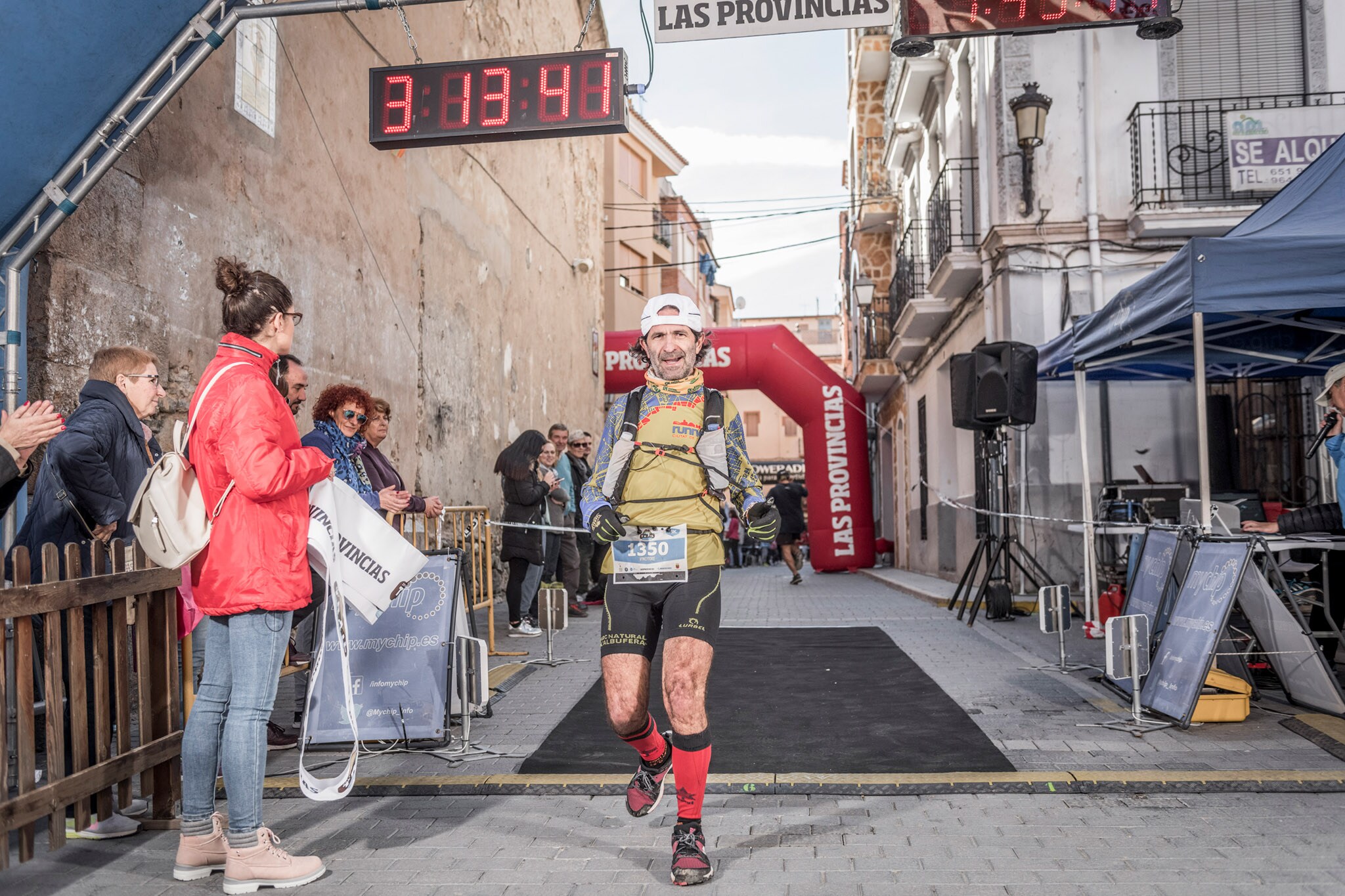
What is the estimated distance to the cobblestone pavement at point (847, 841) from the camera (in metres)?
3.60

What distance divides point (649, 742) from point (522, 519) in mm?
6237

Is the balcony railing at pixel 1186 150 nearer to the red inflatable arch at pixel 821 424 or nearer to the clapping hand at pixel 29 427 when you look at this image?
the red inflatable arch at pixel 821 424

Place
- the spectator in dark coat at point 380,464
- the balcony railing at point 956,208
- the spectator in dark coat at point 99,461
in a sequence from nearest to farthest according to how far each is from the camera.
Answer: the spectator in dark coat at point 99,461 → the spectator in dark coat at point 380,464 → the balcony railing at point 956,208

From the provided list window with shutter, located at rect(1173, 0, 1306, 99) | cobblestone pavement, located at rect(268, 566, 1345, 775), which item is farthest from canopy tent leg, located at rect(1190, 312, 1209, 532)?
window with shutter, located at rect(1173, 0, 1306, 99)

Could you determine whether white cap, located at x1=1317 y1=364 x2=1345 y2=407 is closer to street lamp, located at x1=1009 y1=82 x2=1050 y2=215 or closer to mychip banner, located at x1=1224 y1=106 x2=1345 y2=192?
street lamp, located at x1=1009 y1=82 x2=1050 y2=215

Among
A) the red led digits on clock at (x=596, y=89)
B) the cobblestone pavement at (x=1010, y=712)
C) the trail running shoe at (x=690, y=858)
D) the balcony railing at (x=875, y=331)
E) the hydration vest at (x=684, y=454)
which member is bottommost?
the cobblestone pavement at (x=1010, y=712)

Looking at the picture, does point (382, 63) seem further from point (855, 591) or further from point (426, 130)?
point (855, 591)

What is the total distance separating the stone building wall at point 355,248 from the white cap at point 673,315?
12.6 feet

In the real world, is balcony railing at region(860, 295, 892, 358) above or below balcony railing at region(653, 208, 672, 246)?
below

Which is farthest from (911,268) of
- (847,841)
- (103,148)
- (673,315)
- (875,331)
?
(847,841)

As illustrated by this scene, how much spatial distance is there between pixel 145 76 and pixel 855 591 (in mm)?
12674

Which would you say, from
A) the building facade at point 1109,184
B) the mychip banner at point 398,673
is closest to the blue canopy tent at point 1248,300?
the building facade at point 1109,184

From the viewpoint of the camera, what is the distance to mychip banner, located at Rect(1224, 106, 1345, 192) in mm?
12391

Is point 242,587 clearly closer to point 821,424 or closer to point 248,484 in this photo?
point 248,484
